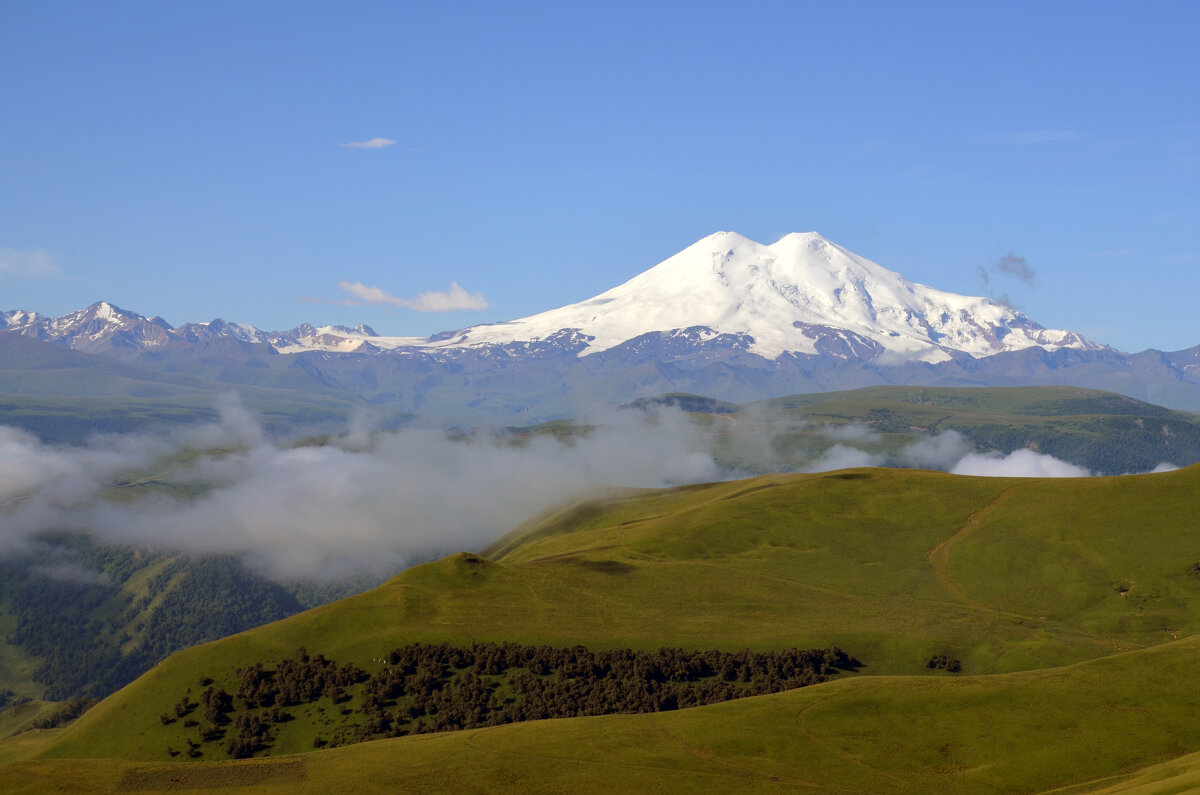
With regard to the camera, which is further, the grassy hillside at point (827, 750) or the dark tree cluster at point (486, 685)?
the dark tree cluster at point (486, 685)

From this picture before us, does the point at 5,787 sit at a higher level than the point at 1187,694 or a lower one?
higher

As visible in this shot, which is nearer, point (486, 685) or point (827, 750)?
point (827, 750)

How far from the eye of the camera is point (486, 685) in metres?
184

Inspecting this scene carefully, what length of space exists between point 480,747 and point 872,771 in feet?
162

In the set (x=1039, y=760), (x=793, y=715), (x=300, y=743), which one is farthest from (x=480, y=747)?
(x=1039, y=760)

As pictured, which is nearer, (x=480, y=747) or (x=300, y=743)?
(x=480, y=747)

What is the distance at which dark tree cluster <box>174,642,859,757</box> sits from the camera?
173m

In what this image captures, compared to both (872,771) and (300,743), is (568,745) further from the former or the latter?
(300,743)

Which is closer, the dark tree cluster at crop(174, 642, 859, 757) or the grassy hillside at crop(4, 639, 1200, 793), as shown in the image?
the grassy hillside at crop(4, 639, 1200, 793)

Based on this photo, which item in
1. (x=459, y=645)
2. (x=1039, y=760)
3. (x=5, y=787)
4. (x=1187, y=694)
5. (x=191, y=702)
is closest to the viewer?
(x=5, y=787)

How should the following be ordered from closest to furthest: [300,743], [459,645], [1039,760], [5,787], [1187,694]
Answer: [5,787] → [1039,760] → [1187,694] → [300,743] → [459,645]

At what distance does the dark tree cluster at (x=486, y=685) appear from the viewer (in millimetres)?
172625

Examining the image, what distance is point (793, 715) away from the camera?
14150 centimetres

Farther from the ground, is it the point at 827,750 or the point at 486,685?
the point at 486,685
